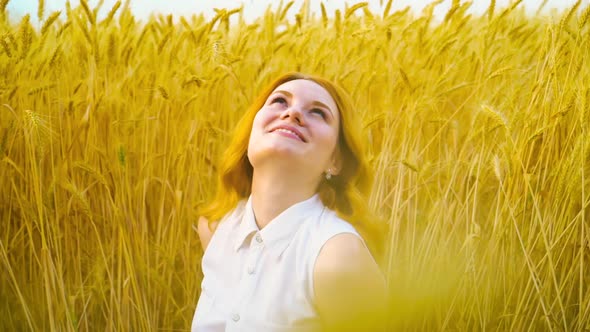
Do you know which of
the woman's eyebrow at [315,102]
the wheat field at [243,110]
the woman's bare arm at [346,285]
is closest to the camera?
the woman's bare arm at [346,285]

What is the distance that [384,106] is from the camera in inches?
50.3

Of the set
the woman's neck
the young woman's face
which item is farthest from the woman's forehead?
the woman's neck

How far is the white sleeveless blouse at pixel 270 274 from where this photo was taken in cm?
95

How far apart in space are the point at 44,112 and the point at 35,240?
0.25 m

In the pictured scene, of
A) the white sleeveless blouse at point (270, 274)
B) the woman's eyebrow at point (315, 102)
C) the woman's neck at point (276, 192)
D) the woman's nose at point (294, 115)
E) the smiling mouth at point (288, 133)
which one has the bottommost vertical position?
the white sleeveless blouse at point (270, 274)

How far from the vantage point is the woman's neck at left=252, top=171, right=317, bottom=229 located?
1005 mm

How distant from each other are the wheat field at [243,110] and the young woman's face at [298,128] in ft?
0.57

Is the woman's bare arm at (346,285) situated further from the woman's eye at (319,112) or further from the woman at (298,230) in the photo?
the woman's eye at (319,112)

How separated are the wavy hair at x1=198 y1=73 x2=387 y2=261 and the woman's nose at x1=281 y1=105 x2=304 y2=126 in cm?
9

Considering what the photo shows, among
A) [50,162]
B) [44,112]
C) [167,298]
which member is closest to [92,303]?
[167,298]

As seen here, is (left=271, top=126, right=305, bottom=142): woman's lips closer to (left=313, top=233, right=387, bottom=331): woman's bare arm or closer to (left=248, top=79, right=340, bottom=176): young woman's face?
(left=248, top=79, right=340, bottom=176): young woman's face

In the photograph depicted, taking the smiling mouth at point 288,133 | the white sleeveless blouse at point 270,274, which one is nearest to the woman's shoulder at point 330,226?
the white sleeveless blouse at point 270,274

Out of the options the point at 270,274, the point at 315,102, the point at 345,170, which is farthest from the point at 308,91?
the point at 270,274

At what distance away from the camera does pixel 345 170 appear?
1.07 metres
